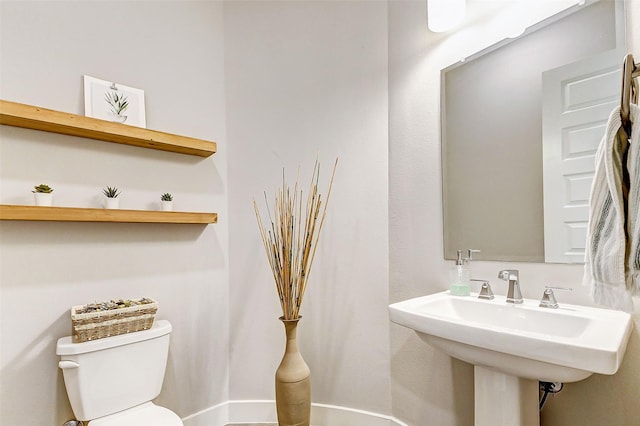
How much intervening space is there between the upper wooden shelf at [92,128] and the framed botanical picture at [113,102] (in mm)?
110

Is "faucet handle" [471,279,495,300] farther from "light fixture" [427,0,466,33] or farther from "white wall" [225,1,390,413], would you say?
"light fixture" [427,0,466,33]

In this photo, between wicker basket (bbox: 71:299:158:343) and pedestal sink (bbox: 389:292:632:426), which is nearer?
pedestal sink (bbox: 389:292:632:426)

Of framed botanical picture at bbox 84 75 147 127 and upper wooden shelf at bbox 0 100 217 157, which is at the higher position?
framed botanical picture at bbox 84 75 147 127

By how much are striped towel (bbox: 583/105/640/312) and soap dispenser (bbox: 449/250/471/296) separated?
670mm

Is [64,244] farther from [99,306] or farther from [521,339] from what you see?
[521,339]

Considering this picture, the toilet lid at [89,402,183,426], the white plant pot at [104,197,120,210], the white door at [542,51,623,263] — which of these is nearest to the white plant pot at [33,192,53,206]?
the white plant pot at [104,197,120,210]

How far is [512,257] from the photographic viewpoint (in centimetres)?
134

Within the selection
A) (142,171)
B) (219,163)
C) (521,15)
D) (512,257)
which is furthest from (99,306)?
(521,15)

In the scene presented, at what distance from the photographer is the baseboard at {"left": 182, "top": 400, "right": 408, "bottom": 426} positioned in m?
1.81

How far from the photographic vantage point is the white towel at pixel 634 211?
0.65 meters

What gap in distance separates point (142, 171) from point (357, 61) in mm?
1244

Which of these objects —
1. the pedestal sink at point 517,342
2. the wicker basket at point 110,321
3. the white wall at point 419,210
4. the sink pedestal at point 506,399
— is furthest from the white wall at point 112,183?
the sink pedestal at point 506,399

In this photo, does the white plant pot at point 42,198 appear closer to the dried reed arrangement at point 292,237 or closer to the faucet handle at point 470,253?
the dried reed arrangement at point 292,237

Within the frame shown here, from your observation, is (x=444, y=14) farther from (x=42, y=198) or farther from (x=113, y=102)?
(x=42, y=198)
